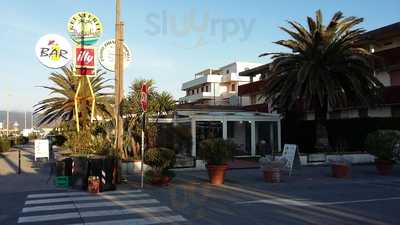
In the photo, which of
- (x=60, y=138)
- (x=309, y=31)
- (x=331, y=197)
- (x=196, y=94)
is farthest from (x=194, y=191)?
(x=196, y=94)

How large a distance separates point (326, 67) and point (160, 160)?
50.2 ft

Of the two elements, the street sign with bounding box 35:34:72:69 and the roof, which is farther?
the roof

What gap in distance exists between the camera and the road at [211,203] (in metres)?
10.3

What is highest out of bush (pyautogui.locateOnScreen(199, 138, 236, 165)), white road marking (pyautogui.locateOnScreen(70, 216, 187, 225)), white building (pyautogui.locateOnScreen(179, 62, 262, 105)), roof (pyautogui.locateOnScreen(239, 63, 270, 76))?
white building (pyautogui.locateOnScreen(179, 62, 262, 105))

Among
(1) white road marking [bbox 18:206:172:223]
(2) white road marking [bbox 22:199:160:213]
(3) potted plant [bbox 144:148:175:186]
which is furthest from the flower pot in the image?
(1) white road marking [bbox 18:206:172:223]

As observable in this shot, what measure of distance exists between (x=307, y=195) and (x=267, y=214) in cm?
347

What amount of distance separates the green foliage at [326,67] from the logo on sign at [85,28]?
12.4 metres

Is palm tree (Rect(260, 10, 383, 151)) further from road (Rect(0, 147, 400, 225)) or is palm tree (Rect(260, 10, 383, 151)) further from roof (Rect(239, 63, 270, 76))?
roof (Rect(239, 63, 270, 76))

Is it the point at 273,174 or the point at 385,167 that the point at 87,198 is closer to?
the point at 273,174

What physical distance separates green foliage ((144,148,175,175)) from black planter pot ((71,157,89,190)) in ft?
6.51

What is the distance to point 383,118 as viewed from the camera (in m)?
30.3

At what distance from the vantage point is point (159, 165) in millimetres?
16281

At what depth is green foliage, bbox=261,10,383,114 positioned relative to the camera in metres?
27.9

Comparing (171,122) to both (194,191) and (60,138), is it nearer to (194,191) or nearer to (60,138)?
(194,191)
